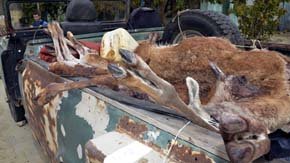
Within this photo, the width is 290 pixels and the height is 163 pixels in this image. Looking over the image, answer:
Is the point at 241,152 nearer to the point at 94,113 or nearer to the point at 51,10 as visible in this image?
the point at 94,113

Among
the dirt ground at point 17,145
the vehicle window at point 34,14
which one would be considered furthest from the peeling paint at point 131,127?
the vehicle window at point 34,14

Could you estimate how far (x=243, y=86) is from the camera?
149 centimetres

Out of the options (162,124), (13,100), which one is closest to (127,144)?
(162,124)

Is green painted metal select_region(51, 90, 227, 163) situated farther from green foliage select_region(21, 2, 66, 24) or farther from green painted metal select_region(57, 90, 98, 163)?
green foliage select_region(21, 2, 66, 24)

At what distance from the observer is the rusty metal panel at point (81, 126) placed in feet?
4.28

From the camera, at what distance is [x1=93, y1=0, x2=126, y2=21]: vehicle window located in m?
4.37

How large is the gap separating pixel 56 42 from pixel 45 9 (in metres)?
1.97

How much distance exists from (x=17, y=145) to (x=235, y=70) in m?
2.87

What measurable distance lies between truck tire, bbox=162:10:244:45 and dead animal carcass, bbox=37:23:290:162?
0.87 meters

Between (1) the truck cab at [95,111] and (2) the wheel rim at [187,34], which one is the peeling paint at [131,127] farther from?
(2) the wheel rim at [187,34]

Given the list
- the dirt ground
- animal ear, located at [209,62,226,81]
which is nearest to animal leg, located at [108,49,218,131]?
animal ear, located at [209,62,226,81]

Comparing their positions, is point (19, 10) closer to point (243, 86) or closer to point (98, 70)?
point (98, 70)

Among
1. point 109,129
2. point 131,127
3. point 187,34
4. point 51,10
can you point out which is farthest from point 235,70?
point 51,10

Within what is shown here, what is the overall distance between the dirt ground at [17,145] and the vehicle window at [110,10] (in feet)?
5.75
